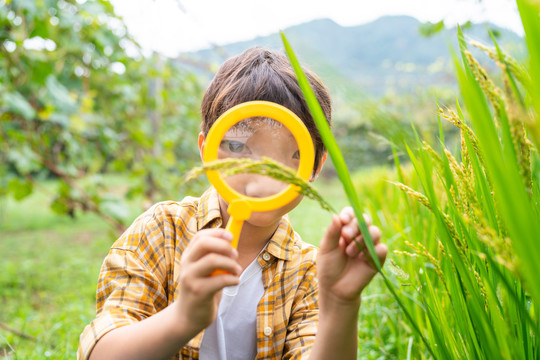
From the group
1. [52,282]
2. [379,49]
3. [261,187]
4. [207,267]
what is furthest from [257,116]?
[379,49]

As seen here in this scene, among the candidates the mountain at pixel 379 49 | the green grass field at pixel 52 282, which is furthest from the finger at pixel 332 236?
the mountain at pixel 379 49

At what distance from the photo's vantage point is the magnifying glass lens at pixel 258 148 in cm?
103

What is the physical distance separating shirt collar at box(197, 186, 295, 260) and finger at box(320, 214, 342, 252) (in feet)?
1.86

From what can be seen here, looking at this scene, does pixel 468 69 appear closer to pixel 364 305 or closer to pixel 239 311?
pixel 239 311

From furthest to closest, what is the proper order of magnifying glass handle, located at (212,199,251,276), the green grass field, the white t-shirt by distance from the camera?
the green grass field → the white t-shirt → magnifying glass handle, located at (212,199,251,276)

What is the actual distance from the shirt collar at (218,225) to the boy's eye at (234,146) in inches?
16.4

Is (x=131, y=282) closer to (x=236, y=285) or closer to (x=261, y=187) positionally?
(x=236, y=285)

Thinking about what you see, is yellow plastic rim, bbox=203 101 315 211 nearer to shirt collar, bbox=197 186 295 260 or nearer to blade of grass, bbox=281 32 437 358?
blade of grass, bbox=281 32 437 358

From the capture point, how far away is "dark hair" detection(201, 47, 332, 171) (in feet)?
4.37

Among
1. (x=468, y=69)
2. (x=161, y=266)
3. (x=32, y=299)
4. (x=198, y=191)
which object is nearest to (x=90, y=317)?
(x=32, y=299)

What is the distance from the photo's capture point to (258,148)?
1.09m

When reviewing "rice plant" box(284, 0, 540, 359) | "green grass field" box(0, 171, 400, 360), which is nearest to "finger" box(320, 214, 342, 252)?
"rice plant" box(284, 0, 540, 359)

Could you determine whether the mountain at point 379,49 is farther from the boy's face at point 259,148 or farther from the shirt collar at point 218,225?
the boy's face at point 259,148

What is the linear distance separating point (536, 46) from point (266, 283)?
112 centimetres
